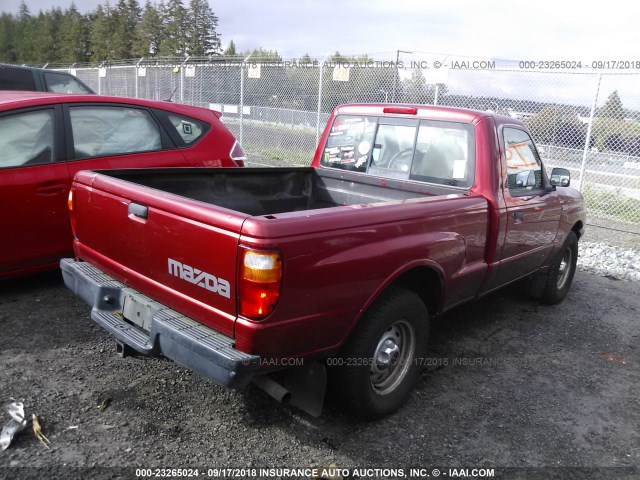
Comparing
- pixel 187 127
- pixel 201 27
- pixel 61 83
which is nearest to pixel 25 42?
pixel 201 27

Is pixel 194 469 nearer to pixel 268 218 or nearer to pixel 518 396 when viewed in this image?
pixel 268 218

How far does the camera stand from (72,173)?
4336mm

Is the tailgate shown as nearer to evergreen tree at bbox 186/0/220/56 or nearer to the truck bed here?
the truck bed

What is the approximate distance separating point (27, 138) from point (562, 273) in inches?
206

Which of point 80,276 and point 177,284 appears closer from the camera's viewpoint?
point 177,284

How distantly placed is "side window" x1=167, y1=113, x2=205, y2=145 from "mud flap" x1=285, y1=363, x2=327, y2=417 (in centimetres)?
326

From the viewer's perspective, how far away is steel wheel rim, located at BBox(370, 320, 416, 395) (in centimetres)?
299

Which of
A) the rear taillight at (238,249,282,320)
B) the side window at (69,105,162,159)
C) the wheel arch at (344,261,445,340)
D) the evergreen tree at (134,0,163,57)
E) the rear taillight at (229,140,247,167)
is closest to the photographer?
the rear taillight at (238,249,282,320)

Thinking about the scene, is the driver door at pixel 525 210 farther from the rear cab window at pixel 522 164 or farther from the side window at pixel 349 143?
the side window at pixel 349 143

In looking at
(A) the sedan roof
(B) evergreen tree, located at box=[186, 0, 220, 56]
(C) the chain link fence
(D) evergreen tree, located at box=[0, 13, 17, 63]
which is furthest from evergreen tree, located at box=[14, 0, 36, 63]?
(A) the sedan roof

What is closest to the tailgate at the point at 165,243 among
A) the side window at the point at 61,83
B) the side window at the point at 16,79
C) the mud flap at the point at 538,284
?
the mud flap at the point at 538,284

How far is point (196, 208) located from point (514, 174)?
2657 millimetres

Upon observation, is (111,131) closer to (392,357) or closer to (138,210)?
(138,210)

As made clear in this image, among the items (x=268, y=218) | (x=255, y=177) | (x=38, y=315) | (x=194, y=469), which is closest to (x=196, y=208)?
(x=268, y=218)
